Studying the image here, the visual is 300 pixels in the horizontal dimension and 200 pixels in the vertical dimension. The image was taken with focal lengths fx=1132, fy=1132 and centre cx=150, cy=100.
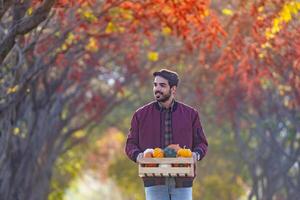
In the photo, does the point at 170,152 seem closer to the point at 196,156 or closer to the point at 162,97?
the point at 196,156

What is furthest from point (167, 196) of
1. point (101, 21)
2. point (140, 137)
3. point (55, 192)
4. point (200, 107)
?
point (55, 192)

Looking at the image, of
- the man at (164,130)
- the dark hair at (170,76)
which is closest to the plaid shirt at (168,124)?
the man at (164,130)

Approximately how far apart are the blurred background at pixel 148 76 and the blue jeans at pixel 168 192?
10.0ft

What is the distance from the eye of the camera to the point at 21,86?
1866 centimetres

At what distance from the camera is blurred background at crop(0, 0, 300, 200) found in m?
18.6

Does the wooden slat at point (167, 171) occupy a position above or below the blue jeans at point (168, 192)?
above

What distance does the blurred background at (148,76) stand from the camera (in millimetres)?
18641

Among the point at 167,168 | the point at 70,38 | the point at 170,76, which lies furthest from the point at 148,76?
the point at 167,168

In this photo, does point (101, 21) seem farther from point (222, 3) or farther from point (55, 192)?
point (55, 192)

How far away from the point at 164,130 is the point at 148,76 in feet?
67.1

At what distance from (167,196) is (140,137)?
0.67 metres

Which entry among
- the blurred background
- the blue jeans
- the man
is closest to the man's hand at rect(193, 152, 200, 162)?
the man

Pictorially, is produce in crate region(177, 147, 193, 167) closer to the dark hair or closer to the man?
the man

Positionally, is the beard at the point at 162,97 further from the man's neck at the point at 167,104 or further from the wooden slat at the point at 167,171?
the wooden slat at the point at 167,171
